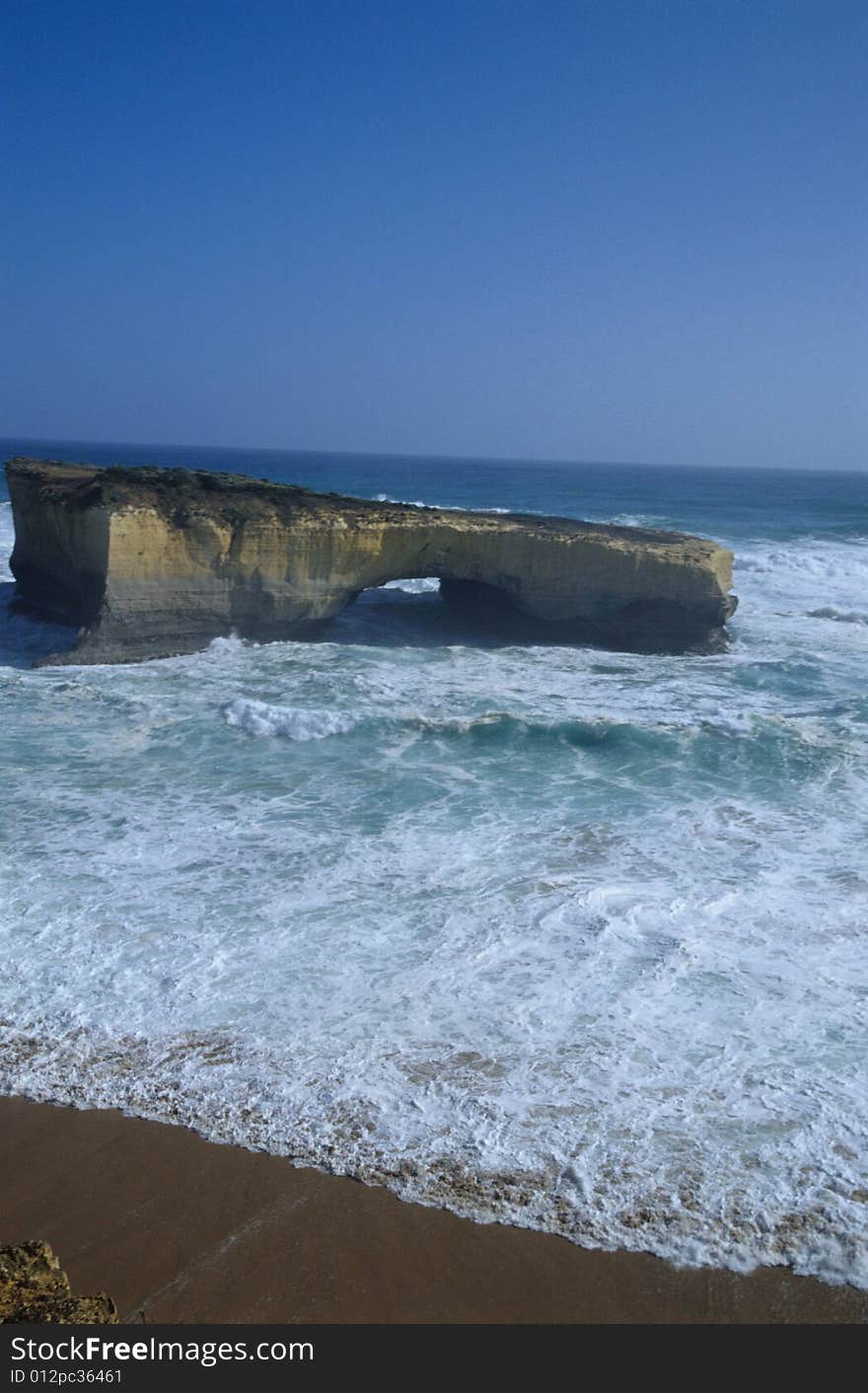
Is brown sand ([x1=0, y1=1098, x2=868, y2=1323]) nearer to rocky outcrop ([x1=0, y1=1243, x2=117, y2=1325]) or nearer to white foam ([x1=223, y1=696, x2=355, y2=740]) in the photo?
rocky outcrop ([x1=0, y1=1243, x2=117, y2=1325])

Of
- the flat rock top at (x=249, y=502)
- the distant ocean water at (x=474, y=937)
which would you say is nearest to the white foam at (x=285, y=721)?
the distant ocean water at (x=474, y=937)

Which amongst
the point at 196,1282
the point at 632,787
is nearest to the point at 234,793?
the point at 632,787

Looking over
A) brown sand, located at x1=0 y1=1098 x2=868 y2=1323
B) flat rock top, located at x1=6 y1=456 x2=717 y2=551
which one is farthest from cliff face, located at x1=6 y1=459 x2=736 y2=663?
brown sand, located at x1=0 y1=1098 x2=868 y2=1323

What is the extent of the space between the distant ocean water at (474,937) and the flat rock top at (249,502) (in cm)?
309

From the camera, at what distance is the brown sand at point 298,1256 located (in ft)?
15.0

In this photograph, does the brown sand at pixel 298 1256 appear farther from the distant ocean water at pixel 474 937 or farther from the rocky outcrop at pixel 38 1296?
the rocky outcrop at pixel 38 1296

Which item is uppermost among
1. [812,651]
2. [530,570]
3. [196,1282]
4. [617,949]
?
[530,570]

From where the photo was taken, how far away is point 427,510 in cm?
1734

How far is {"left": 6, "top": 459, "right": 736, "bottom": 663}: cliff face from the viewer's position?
15383 millimetres

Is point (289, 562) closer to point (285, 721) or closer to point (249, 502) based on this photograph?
point (249, 502)

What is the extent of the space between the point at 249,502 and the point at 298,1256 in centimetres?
1307

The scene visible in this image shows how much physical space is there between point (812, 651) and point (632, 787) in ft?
27.7

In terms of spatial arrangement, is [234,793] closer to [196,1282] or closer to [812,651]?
[196,1282]
